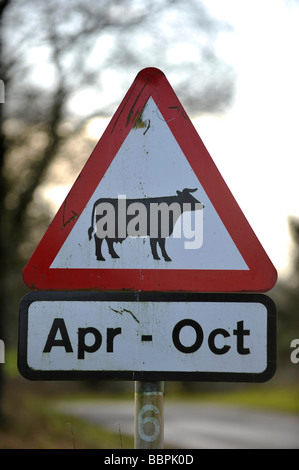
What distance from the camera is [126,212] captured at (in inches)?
79.2

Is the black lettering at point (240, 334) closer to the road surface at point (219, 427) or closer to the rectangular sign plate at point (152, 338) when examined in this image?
the rectangular sign plate at point (152, 338)

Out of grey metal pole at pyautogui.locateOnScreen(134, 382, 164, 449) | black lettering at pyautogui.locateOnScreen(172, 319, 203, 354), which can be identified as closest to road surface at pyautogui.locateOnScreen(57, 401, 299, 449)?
grey metal pole at pyautogui.locateOnScreen(134, 382, 164, 449)

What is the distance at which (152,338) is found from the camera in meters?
1.94

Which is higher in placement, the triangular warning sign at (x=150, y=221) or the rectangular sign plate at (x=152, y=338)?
the triangular warning sign at (x=150, y=221)

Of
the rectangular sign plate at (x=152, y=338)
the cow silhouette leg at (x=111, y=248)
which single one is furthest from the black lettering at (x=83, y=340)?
the cow silhouette leg at (x=111, y=248)

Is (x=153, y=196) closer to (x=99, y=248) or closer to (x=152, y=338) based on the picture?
(x=99, y=248)

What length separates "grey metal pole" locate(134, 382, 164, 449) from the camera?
195 centimetres

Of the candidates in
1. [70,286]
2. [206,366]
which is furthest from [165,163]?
[206,366]

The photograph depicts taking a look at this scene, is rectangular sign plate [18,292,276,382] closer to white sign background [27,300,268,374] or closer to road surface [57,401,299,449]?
white sign background [27,300,268,374]

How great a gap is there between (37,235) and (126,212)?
1271 centimetres

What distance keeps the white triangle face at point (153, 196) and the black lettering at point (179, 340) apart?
6.9 inches

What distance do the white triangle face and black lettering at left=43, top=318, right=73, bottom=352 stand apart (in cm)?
19

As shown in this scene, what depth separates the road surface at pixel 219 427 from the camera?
1255cm
